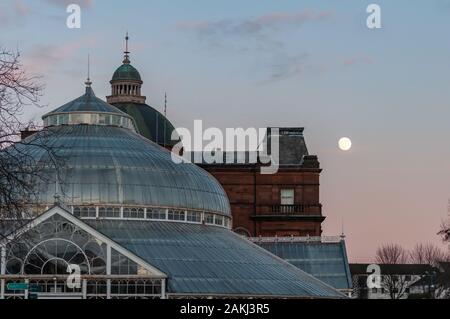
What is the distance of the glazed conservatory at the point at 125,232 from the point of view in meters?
62.6

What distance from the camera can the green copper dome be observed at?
124 meters

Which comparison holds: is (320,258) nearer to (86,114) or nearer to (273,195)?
(86,114)

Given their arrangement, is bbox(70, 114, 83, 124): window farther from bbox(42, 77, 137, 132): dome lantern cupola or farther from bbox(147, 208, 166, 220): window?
bbox(147, 208, 166, 220): window

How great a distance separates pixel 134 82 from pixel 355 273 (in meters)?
63.2

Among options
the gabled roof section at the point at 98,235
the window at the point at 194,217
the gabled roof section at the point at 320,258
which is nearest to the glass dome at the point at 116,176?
the window at the point at 194,217

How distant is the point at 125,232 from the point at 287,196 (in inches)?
1779

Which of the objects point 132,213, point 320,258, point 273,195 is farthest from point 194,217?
point 273,195

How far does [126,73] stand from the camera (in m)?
125

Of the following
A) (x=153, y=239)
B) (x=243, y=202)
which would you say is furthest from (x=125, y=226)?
(x=243, y=202)

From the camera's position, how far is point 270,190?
4555 inches

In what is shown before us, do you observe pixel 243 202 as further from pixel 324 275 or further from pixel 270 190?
pixel 324 275

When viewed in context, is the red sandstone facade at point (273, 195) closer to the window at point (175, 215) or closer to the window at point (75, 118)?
the window at point (75, 118)

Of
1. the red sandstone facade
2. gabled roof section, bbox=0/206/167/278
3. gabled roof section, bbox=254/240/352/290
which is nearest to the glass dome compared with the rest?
gabled roof section, bbox=254/240/352/290

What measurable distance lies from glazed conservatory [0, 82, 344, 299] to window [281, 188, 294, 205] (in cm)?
2946
